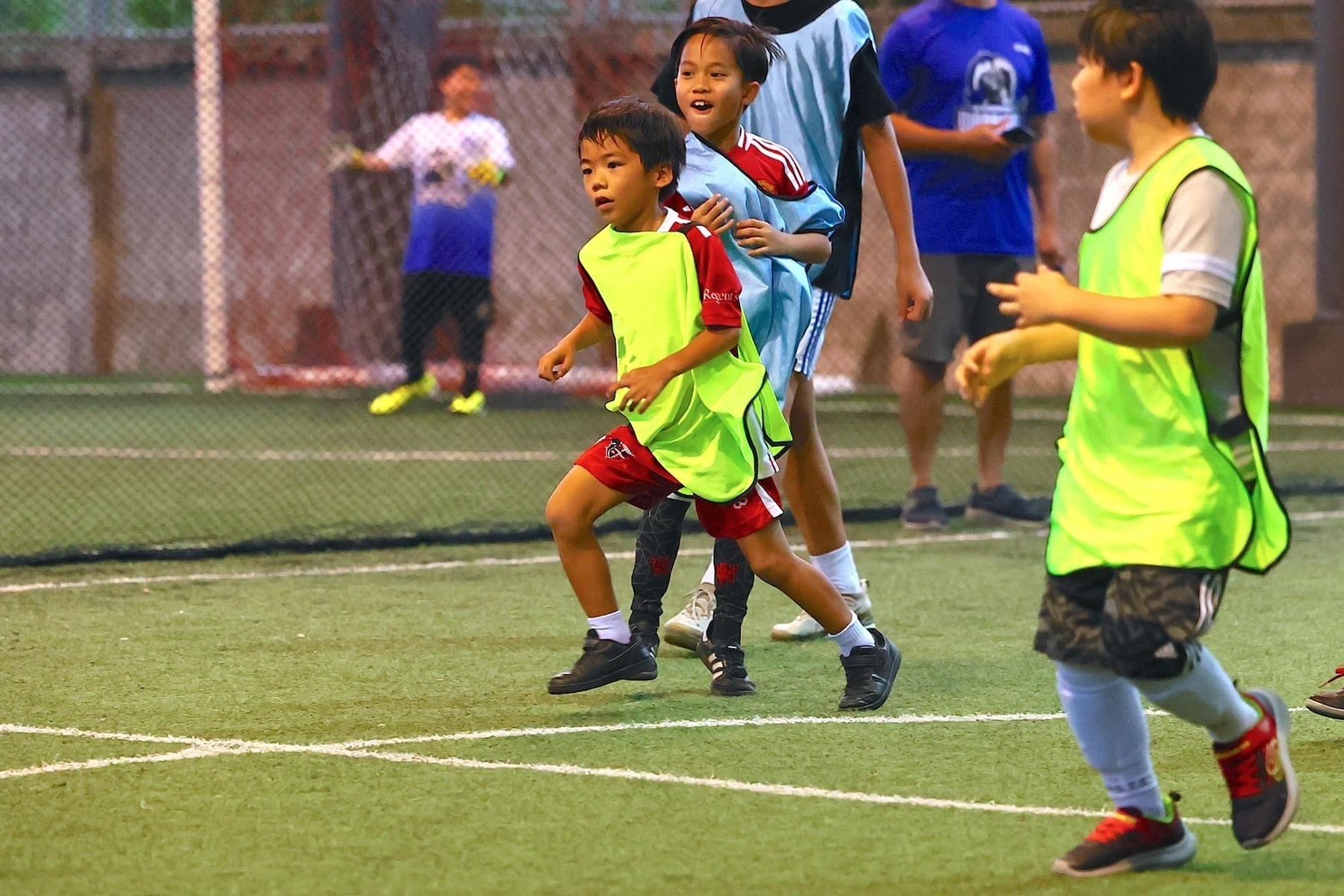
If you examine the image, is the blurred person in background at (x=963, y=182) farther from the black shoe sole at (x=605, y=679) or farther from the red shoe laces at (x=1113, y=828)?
the red shoe laces at (x=1113, y=828)

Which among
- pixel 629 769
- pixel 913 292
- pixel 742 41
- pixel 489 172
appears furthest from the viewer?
pixel 489 172

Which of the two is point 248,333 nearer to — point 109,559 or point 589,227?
point 589,227

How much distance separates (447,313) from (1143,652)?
10.0 m

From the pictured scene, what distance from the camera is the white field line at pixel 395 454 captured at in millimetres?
10969

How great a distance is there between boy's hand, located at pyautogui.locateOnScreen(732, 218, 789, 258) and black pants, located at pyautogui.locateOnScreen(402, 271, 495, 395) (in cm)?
811

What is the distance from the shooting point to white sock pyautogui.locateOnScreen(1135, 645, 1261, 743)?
11.5 ft

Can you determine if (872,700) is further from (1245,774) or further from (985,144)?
(985,144)

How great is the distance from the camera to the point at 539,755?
4512mm

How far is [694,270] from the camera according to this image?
188 inches

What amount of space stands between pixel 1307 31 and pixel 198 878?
12.7 metres

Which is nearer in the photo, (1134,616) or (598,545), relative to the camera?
(1134,616)

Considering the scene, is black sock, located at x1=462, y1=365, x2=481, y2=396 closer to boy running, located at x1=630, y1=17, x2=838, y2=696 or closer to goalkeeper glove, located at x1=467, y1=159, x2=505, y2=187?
goalkeeper glove, located at x1=467, y1=159, x2=505, y2=187

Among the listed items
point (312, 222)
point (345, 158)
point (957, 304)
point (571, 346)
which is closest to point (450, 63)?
point (345, 158)

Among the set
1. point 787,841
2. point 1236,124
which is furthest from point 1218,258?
point 1236,124
